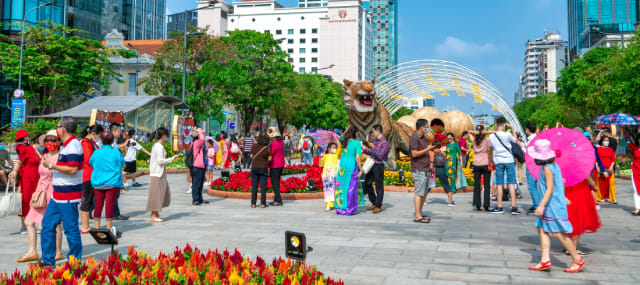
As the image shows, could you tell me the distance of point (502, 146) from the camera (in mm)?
9914

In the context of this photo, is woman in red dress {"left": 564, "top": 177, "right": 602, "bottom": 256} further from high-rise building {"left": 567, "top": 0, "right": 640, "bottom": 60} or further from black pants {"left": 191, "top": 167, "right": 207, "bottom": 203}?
high-rise building {"left": 567, "top": 0, "right": 640, "bottom": 60}

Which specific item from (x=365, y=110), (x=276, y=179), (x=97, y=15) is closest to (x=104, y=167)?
(x=276, y=179)

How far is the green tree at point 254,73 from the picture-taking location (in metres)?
36.1

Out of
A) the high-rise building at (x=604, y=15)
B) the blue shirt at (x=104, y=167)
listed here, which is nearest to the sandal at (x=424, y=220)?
the blue shirt at (x=104, y=167)

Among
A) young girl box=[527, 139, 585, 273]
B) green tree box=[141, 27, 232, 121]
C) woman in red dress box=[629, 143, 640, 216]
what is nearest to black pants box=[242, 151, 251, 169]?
green tree box=[141, 27, 232, 121]

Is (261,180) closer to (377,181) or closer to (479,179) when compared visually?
(377,181)

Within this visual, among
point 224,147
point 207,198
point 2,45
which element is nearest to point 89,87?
point 2,45

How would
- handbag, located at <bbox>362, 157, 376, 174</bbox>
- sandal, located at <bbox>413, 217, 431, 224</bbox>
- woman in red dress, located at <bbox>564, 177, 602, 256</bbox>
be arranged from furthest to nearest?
1. handbag, located at <bbox>362, 157, 376, 174</bbox>
2. sandal, located at <bbox>413, 217, 431, 224</bbox>
3. woman in red dress, located at <bbox>564, 177, 602, 256</bbox>

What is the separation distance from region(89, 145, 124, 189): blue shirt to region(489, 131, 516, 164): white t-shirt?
712 cm

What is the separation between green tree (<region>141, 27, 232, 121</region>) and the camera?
3484 cm

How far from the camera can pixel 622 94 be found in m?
29.6

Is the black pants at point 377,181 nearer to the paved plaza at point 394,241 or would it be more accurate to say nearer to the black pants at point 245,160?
the paved plaza at point 394,241

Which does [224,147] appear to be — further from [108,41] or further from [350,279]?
[108,41]

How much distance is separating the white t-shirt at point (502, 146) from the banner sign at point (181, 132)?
1354 centimetres
